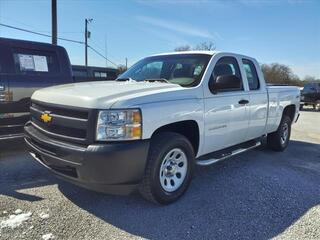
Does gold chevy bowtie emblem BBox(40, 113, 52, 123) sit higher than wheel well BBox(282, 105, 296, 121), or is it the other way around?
gold chevy bowtie emblem BBox(40, 113, 52, 123)

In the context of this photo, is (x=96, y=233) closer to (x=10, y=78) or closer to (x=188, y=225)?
(x=188, y=225)

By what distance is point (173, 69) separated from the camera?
4879 mm

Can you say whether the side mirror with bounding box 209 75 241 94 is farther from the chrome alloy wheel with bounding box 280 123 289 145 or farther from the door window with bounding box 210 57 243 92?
the chrome alloy wheel with bounding box 280 123 289 145

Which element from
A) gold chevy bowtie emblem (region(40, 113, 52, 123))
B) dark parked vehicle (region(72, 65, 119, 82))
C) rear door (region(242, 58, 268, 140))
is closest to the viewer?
gold chevy bowtie emblem (region(40, 113, 52, 123))

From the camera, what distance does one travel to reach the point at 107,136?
327cm

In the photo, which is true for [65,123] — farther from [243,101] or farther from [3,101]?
[243,101]

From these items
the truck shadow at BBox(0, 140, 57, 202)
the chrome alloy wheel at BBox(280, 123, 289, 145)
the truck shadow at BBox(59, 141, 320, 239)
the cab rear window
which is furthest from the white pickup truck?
the chrome alloy wheel at BBox(280, 123, 289, 145)

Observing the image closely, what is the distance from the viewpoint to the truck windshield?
178 inches

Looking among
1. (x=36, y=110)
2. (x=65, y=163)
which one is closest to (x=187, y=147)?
(x=65, y=163)

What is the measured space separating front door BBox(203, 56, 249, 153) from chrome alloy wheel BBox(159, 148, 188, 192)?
1.71 feet

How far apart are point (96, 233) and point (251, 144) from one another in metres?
3.50

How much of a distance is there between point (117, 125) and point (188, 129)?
1.31m

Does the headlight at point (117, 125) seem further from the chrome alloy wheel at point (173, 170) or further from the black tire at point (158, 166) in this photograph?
the chrome alloy wheel at point (173, 170)

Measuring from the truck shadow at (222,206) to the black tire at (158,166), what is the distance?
128 mm
